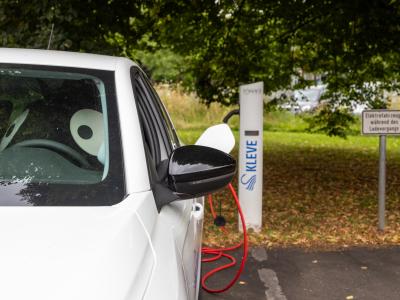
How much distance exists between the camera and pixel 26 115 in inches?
105

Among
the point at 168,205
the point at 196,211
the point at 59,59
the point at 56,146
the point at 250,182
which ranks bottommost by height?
the point at 250,182

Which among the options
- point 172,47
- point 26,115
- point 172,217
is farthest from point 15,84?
point 172,47

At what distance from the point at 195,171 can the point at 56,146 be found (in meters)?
0.58

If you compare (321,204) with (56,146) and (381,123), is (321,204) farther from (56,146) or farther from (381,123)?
(56,146)

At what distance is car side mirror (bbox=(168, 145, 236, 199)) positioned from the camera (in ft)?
7.67

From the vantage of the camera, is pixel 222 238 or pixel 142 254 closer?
pixel 142 254

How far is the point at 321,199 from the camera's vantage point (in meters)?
9.07

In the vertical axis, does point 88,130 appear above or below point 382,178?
above

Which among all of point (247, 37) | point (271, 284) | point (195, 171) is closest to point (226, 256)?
point (271, 284)

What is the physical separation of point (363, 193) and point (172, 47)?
5.64 meters

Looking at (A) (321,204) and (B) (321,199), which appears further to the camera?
(B) (321,199)

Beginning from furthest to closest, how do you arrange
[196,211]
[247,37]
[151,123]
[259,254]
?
1. [247,37]
2. [259,254]
3. [196,211]
4. [151,123]

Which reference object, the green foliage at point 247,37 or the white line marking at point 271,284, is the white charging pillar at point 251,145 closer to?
the white line marking at point 271,284

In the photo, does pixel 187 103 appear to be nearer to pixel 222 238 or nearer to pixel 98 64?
pixel 222 238
